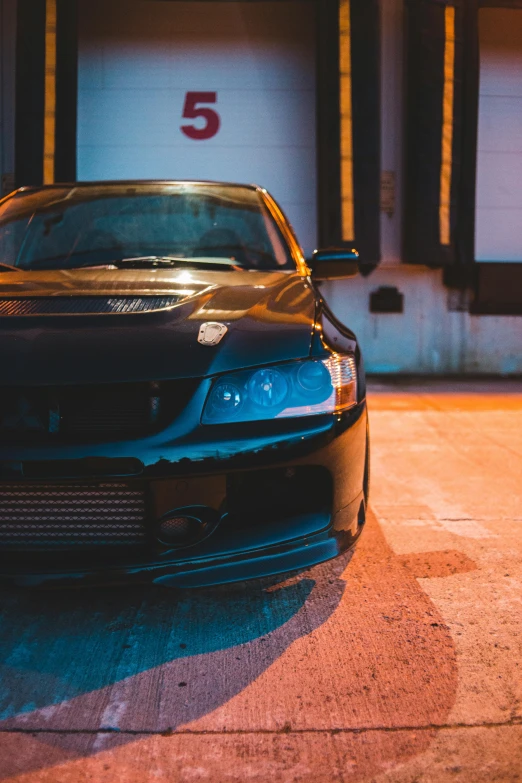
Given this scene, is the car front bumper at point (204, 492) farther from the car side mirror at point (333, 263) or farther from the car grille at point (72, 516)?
the car side mirror at point (333, 263)

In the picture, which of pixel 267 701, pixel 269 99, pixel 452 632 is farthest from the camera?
pixel 269 99

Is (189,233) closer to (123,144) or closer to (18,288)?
(18,288)

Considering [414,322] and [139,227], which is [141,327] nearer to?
[139,227]

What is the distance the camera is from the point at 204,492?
173 centimetres

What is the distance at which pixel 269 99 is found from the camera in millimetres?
7406

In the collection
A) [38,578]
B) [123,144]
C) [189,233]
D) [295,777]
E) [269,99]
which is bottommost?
[295,777]

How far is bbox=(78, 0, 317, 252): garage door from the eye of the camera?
23.9ft

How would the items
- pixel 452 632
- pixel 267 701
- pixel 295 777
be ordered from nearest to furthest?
pixel 295 777
pixel 267 701
pixel 452 632

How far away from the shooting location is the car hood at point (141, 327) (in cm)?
178

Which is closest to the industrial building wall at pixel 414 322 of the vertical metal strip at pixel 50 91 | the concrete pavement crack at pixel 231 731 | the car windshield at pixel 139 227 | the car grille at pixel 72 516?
the vertical metal strip at pixel 50 91

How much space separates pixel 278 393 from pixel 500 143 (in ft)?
22.3

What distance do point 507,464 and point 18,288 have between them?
2.84 meters

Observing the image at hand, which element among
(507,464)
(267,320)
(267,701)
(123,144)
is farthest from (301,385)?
(123,144)

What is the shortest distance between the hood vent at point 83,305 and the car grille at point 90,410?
0.34 metres
